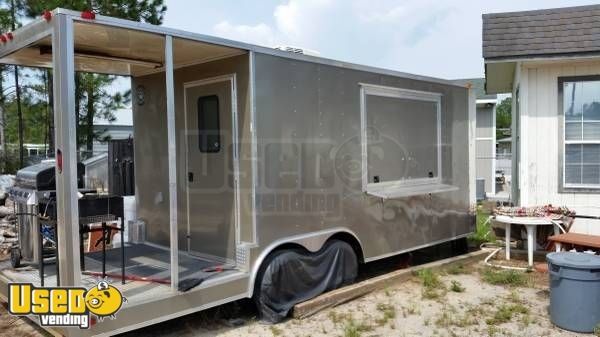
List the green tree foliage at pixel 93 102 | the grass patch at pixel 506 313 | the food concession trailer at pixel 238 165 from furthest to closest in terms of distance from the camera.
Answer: the green tree foliage at pixel 93 102 → the grass patch at pixel 506 313 → the food concession trailer at pixel 238 165

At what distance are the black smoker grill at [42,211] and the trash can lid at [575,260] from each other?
381cm

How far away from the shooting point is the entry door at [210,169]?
4.93 meters

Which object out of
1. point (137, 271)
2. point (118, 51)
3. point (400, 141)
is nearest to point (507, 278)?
point (400, 141)

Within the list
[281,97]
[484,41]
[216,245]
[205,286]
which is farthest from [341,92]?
[484,41]

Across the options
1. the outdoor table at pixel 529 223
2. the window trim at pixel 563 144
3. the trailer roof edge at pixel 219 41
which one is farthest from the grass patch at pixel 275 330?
the window trim at pixel 563 144

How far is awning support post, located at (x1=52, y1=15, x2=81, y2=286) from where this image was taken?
346cm

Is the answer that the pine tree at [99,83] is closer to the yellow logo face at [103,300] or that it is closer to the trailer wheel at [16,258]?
the trailer wheel at [16,258]

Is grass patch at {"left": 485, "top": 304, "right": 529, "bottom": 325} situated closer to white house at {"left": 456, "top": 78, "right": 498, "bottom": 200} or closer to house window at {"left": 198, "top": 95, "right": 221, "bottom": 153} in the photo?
house window at {"left": 198, "top": 95, "right": 221, "bottom": 153}

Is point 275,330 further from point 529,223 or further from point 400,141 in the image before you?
point 529,223

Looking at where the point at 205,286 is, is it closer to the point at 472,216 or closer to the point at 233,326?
the point at 233,326

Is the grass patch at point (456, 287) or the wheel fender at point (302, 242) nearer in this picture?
the wheel fender at point (302, 242)

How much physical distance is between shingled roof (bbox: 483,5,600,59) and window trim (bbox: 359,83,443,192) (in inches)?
51.1

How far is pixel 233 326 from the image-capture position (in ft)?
15.4

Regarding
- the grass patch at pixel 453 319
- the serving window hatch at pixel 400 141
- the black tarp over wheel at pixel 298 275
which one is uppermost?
the serving window hatch at pixel 400 141
